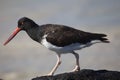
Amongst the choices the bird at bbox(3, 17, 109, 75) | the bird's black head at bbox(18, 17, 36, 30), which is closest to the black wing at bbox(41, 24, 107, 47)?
the bird at bbox(3, 17, 109, 75)

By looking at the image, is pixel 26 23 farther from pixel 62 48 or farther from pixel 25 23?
pixel 62 48

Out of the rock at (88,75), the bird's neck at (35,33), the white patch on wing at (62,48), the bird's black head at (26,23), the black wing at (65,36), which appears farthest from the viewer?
the bird's black head at (26,23)

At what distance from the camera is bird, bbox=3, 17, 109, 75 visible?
21516 mm

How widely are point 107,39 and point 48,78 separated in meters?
4.48

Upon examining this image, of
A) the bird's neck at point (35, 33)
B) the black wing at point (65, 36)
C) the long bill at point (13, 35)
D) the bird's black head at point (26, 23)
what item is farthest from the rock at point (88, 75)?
the long bill at point (13, 35)

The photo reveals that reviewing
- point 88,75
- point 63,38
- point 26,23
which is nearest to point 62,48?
point 63,38

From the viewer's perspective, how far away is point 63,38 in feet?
72.2

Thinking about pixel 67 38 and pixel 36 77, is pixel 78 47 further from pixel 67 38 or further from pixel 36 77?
pixel 36 77

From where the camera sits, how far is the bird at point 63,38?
70.6 ft

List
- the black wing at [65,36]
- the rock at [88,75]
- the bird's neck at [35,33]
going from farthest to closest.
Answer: the bird's neck at [35,33]
the black wing at [65,36]
the rock at [88,75]

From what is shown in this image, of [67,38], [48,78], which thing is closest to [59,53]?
[67,38]

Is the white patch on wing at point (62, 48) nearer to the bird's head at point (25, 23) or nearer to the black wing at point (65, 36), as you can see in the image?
the black wing at point (65, 36)

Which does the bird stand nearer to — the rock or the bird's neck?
the bird's neck

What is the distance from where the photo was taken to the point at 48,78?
19531 millimetres
